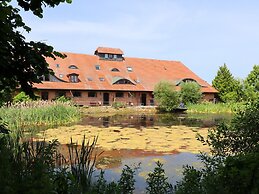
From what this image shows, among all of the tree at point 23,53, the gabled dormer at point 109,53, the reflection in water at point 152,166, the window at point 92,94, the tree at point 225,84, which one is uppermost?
the gabled dormer at point 109,53

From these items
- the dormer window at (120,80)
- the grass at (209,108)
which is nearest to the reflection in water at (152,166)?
the grass at (209,108)

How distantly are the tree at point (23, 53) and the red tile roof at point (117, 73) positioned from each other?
33553 millimetres

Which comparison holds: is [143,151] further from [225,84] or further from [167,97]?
[225,84]

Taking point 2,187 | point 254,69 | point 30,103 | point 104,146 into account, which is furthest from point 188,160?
point 254,69

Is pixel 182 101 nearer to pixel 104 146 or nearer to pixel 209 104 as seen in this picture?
pixel 209 104

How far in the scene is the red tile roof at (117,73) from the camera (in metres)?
39.6

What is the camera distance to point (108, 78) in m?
42.1

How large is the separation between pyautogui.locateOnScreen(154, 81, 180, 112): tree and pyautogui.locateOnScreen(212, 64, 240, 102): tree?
12597mm

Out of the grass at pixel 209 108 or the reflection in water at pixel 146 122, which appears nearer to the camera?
the reflection in water at pixel 146 122

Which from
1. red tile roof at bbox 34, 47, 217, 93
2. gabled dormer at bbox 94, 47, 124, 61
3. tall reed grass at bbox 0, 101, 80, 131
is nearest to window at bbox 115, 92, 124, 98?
red tile roof at bbox 34, 47, 217, 93

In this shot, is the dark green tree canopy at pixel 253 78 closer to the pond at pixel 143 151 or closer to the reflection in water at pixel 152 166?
the pond at pixel 143 151

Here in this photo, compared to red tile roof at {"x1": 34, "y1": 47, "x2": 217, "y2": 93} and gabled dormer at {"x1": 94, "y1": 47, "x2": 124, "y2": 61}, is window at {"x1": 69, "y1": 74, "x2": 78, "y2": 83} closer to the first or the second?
red tile roof at {"x1": 34, "y1": 47, "x2": 217, "y2": 93}

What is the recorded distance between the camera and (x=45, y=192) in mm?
2322

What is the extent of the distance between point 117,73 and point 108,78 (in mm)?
1891
